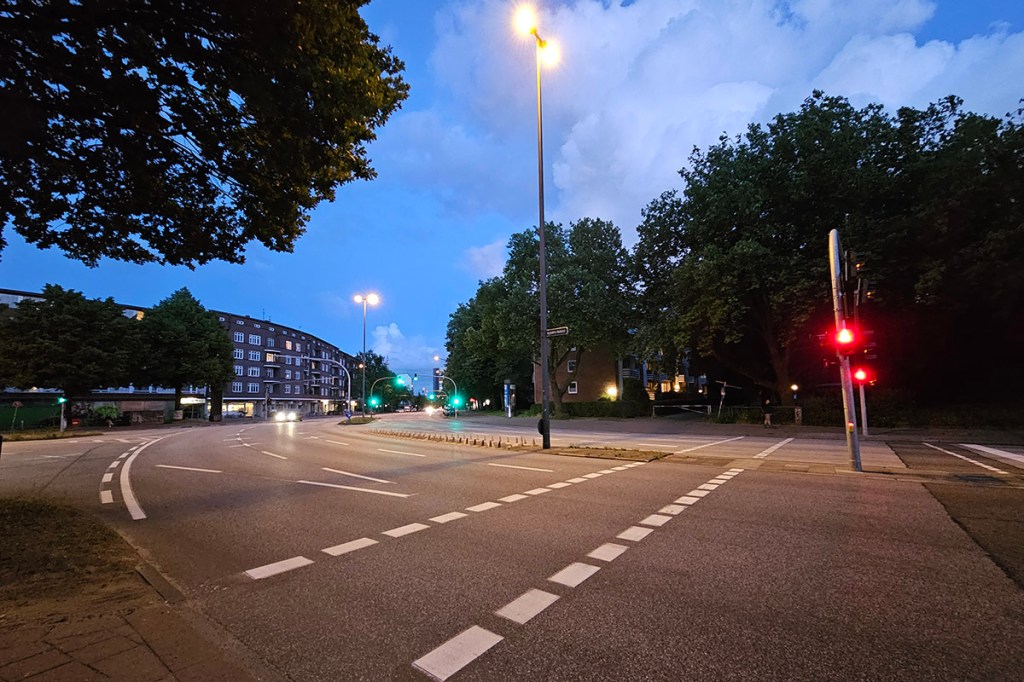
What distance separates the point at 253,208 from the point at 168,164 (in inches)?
52.4

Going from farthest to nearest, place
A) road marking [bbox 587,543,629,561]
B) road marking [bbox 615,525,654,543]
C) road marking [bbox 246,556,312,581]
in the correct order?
road marking [bbox 615,525,654,543]
road marking [bbox 587,543,629,561]
road marking [bbox 246,556,312,581]

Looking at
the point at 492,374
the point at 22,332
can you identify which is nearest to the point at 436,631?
Result: the point at 22,332

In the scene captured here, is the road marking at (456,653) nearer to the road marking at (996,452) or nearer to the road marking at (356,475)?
the road marking at (356,475)

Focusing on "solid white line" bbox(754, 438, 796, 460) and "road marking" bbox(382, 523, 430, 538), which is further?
"solid white line" bbox(754, 438, 796, 460)

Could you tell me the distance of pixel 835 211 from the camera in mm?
23484

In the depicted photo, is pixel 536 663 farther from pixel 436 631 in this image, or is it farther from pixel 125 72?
pixel 125 72

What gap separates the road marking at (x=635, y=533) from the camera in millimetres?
5723

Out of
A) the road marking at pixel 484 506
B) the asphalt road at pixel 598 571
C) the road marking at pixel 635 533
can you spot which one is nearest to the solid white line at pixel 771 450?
the asphalt road at pixel 598 571

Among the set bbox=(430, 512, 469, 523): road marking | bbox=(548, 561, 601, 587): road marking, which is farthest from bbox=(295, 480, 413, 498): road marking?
bbox=(548, 561, 601, 587): road marking

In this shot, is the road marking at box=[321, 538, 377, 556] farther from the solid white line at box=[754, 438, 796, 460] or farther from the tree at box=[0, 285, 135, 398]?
the tree at box=[0, 285, 135, 398]

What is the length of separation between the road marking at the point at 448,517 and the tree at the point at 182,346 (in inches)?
2070

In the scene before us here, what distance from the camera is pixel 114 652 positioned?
3145 millimetres

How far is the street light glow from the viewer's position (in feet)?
47.3

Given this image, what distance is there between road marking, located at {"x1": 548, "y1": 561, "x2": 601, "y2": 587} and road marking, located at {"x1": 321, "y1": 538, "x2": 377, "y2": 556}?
8.02ft
